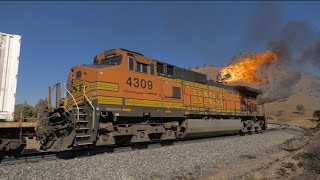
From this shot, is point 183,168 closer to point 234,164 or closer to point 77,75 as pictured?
point 234,164

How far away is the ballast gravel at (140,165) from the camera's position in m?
8.07

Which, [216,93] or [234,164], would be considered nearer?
[234,164]

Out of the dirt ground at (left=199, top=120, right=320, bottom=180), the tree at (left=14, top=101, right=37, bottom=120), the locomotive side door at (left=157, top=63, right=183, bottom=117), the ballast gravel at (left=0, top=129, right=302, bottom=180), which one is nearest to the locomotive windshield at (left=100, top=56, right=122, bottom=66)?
the locomotive side door at (left=157, top=63, right=183, bottom=117)

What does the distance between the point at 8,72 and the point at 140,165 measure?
5.06 meters

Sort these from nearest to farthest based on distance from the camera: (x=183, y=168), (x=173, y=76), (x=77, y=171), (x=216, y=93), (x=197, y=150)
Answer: (x=77, y=171), (x=183, y=168), (x=197, y=150), (x=173, y=76), (x=216, y=93)

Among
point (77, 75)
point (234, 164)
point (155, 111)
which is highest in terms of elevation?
point (77, 75)

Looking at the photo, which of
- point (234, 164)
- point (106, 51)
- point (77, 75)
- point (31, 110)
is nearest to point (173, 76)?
point (106, 51)

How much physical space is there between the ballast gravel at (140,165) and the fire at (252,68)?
1309cm

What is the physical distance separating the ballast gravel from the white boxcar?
183 cm

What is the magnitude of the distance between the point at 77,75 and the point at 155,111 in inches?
156

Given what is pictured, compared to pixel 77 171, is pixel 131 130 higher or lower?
higher

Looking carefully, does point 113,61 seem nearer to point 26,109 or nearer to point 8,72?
point 8,72

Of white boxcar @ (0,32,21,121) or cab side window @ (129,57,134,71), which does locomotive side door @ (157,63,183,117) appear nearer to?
cab side window @ (129,57,134,71)

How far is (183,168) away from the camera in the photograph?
390 inches
